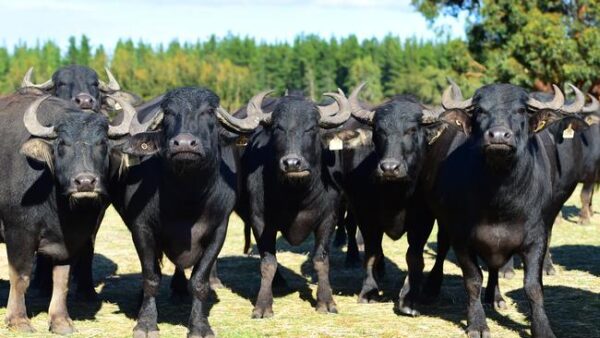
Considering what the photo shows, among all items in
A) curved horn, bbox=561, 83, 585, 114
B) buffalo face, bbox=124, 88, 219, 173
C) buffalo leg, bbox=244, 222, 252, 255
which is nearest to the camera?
buffalo face, bbox=124, 88, 219, 173

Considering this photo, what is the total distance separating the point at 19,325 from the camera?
24.1 ft

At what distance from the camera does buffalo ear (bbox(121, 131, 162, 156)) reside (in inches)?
282

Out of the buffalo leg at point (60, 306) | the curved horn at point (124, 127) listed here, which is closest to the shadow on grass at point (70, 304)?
the buffalo leg at point (60, 306)

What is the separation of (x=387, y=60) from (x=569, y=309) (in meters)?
98.6

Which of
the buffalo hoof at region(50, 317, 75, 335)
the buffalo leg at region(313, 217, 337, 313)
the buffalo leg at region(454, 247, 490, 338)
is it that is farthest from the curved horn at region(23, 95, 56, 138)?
the buffalo leg at region(454, 247, 490, 338)

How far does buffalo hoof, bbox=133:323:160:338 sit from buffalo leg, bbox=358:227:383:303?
94.9 inches

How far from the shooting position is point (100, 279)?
1023cm

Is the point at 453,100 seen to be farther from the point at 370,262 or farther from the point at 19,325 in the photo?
the point at 19,325

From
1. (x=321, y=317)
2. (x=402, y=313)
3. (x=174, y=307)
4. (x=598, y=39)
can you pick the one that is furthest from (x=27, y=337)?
(x=598, y=39)

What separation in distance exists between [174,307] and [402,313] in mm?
2301

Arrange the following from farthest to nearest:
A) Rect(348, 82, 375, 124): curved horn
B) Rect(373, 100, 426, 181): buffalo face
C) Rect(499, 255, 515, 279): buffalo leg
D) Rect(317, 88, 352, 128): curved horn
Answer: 1. Rect(499, 255, 515, 279): buffalo leg
2. Rect(348, 82, 375, 124): curved horn
3. Rect(317, 88, 352, 128): curved horn
4. Rect(373, 100, 426, 181): buffalo face

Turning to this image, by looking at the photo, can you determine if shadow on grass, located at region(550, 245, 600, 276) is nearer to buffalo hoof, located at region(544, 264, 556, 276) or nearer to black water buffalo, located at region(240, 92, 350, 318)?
buffalo hoof, located at region(544, 264, 556, 276)

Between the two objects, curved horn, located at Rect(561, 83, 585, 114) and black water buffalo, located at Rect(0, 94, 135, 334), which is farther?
curved horn, located at Rect(561, 83, 585, 114)

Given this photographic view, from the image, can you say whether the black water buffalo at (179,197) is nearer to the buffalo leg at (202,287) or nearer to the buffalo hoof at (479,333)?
the buffalo leg at (202,287)
